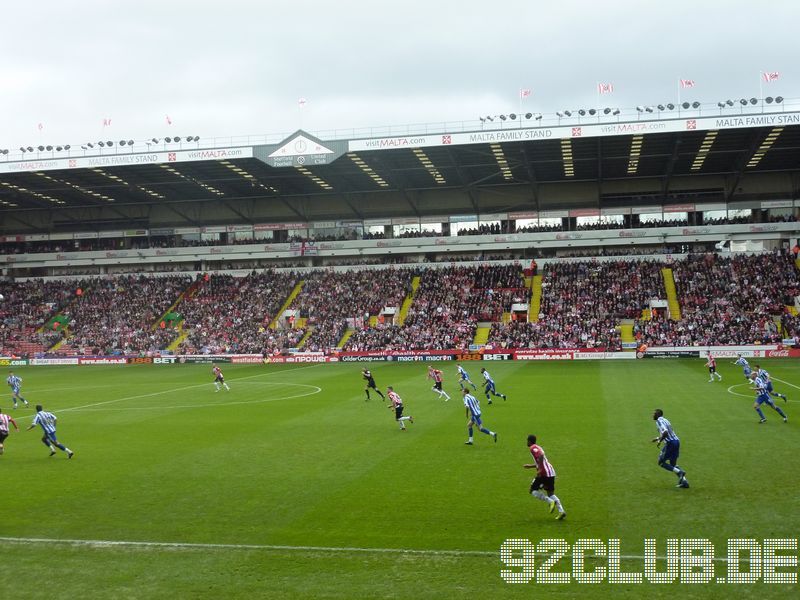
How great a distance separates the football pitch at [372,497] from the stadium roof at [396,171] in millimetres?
28075

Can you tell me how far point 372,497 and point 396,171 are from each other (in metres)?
51.1

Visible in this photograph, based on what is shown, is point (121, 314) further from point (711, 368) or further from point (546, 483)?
point (546, 483)

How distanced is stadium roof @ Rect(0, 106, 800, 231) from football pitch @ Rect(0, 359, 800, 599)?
28.1 m

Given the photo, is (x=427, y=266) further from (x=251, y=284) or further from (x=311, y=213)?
(x=251, y=284)

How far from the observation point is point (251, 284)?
7594 centimetres

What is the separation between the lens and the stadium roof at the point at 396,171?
176ft

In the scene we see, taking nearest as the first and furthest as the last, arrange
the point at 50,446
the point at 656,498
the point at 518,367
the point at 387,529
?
the point at 387,529
the point at 656,498
the point at 50,446
the point at 518,367

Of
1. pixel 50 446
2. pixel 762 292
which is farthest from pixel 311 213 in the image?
pixel 50 446

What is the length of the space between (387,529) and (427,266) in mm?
61145

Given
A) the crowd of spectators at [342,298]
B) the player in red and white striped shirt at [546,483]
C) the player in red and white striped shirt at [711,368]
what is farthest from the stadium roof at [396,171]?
the player in red and white striped shirt at [546,483]

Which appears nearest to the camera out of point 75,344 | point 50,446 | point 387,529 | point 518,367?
point 387,529

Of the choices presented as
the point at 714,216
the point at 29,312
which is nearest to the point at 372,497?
the point at 714,216

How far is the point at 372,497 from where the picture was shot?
51.8ft

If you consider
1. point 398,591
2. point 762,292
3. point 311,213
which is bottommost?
point 398,591
